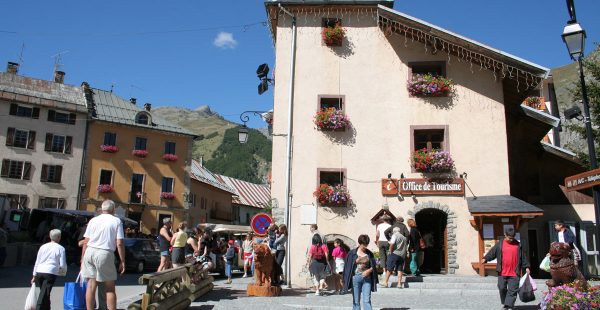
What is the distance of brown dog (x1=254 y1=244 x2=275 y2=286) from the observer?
12.4 m

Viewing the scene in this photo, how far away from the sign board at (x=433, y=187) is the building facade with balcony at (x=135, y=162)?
2783 cm

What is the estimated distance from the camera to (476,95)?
17719mm

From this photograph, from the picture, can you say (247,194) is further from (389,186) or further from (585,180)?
(585,180)

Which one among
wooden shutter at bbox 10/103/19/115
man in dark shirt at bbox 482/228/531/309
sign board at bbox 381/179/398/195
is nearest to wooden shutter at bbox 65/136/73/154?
wooden shutter at bbox 10/103/19/115

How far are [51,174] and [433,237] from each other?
99.3ft

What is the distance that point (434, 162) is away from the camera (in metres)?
16.8

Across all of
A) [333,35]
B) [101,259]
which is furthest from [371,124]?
[101,259]

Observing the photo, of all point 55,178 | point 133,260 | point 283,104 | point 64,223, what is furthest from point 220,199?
point 283,104

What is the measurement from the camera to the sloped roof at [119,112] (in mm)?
Answer: 41541

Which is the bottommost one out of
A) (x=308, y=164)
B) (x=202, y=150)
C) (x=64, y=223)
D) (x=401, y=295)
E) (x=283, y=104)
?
(x=401, y=295)

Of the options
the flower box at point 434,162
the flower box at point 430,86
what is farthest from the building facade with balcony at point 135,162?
the flower box at point 434,162

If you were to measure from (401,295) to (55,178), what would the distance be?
32.4m

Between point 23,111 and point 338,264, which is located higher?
point 23,111

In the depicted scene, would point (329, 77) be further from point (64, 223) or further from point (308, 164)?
point (64, 223)
